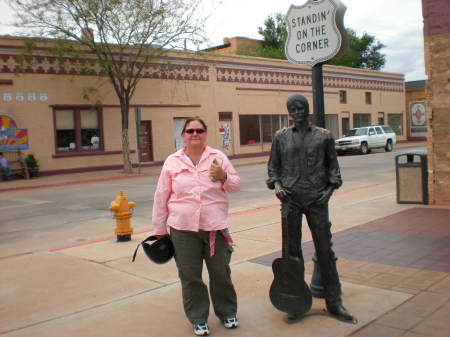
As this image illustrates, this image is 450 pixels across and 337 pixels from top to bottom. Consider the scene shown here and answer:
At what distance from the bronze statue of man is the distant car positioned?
26196mm

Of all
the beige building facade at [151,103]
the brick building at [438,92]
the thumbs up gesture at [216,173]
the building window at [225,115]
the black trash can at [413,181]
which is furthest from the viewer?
the building window at [225,115]

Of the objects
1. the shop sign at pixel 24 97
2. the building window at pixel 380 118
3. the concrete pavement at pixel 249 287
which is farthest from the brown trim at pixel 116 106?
the building window at pixel 380 118

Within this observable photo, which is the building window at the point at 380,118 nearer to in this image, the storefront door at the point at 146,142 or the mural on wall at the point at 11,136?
the storefront door at the point at 146,142

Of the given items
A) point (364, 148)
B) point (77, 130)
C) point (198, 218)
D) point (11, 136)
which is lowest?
point (364, 148)

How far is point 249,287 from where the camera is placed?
5.35 metres

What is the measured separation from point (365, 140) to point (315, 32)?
86.4 feet

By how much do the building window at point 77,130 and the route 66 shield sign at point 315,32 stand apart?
19.2 meters

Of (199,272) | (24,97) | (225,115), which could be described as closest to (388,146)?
(225,115)

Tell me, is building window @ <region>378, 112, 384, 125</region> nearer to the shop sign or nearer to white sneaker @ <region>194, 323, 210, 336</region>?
the shop sign

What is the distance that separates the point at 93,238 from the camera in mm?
8695

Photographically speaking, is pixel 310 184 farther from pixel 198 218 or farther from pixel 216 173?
pixel 198 218

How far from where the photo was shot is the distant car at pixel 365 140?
30141 millimetres

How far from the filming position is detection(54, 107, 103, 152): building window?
22.9m

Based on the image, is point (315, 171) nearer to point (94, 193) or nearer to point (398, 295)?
point (398, 295)
